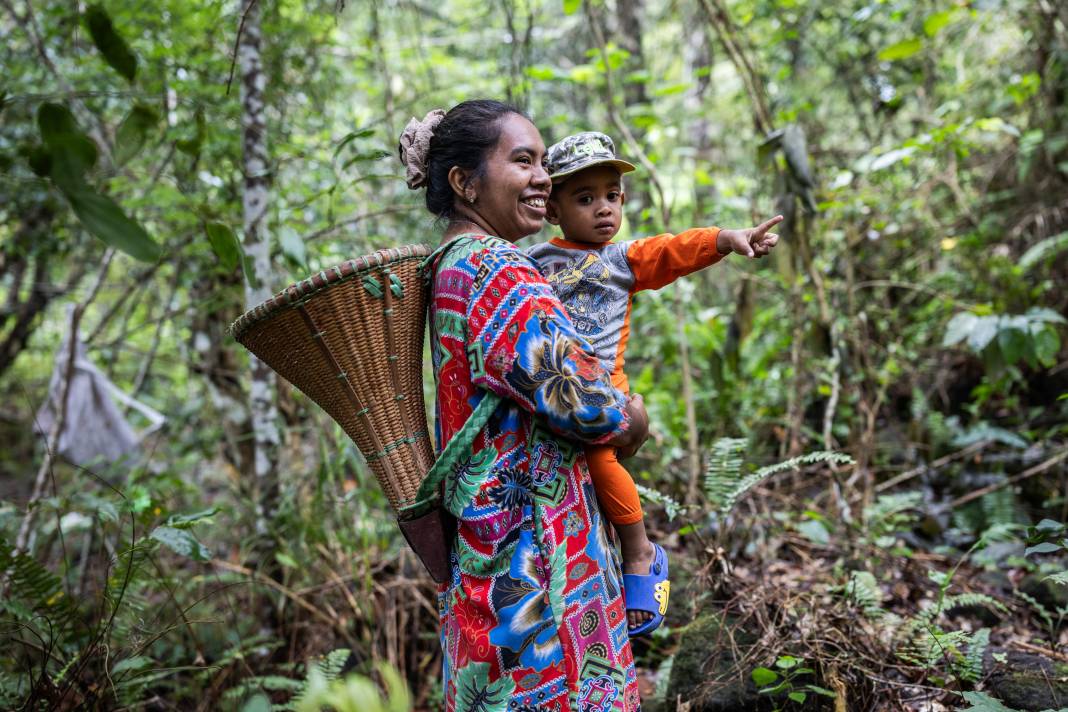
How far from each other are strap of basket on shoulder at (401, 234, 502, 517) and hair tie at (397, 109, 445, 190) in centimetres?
27

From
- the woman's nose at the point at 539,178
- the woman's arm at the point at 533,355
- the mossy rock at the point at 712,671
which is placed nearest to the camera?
the woman's arm at the point at 533,355

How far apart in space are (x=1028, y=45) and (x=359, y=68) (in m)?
5.92

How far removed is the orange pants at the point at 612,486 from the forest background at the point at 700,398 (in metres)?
1.10

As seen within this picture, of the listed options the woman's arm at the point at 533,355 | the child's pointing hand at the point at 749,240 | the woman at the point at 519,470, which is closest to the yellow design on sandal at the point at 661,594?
the woman at the point at 519,470

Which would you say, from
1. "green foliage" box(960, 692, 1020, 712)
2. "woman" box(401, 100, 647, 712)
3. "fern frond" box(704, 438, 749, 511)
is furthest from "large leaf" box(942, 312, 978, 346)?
"woman" box(401, 100, 647, 712)

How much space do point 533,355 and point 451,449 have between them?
0.31 m

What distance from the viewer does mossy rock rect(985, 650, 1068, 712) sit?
247 centimetres

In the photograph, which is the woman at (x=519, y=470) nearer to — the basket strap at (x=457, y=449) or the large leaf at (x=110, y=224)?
the basket strap at (x=457, y=449)

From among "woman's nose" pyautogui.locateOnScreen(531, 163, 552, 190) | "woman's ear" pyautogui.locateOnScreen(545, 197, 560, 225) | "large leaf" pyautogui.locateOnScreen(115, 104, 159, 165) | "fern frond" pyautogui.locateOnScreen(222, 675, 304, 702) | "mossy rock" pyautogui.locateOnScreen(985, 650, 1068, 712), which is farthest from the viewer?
"fern frond" pyautogui.locateOnScreen(222, 675, 304, 702)

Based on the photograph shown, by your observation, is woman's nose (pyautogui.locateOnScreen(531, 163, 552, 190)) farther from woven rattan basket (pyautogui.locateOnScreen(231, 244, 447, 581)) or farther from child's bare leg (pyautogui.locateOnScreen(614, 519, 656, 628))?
child's bare leg (pyautogui.locateOnScreen(614, 519, 656, 628))

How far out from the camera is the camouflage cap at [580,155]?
216 cm

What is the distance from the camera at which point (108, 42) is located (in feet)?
5.02

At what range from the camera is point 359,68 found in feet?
24.3

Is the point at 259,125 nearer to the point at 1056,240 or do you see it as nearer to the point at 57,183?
the point at 57,183
